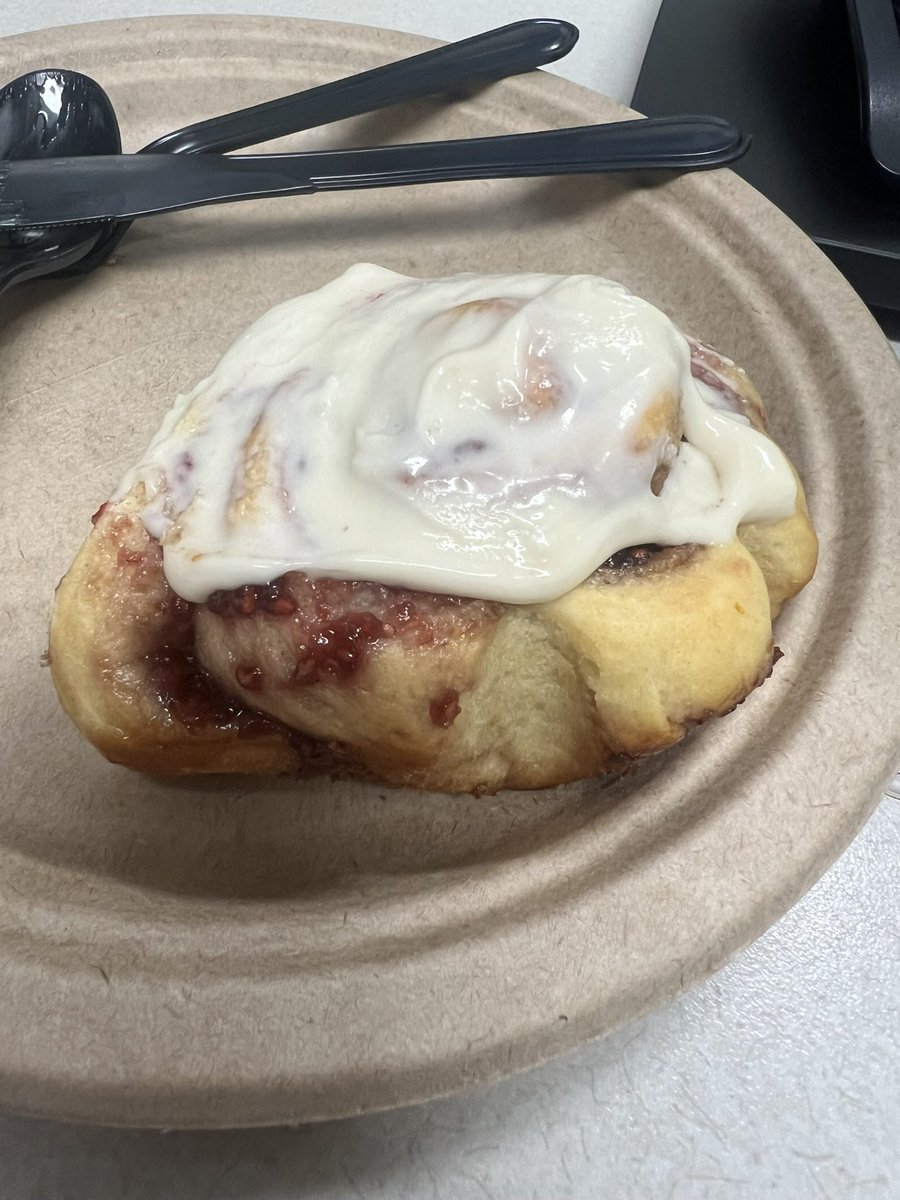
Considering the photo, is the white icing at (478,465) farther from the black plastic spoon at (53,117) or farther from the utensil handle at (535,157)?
the black plastic spoon at (53,117)

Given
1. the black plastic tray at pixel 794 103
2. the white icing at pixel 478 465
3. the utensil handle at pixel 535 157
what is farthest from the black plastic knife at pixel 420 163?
the white icing at pixel 478 465

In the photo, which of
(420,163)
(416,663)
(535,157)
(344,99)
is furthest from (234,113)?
(416,663)

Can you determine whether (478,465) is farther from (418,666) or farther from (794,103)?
(794,103)

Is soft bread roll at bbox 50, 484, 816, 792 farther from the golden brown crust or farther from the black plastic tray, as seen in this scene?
the black plastic tray

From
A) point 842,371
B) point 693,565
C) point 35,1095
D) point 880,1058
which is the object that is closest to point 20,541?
point 35,1095

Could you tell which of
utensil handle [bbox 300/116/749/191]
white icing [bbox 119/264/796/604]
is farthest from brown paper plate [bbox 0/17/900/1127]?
white icing [bbox 119/264/796/604]

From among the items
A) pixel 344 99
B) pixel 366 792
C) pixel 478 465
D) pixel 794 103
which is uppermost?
pixel 794 103
